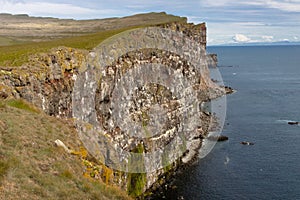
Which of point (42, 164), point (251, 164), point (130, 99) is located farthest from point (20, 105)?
point (251, 164)

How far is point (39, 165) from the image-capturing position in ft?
65.8

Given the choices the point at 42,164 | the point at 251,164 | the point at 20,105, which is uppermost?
the point at 20,105

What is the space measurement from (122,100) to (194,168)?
30343mm

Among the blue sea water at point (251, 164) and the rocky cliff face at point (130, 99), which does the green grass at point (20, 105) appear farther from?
the blue sea water at point (251, 164)

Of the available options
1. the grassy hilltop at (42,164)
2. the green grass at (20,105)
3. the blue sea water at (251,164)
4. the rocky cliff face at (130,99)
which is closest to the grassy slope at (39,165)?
the grassy hilltop at (42,164)

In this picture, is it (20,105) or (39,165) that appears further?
(20,105)

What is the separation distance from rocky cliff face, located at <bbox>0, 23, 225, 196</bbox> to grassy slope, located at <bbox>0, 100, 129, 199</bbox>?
6626 mm

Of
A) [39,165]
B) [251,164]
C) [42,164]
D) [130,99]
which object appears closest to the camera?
[39,165]

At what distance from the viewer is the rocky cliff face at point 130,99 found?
4062 centimetres

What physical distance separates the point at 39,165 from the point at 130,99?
49.9 metres

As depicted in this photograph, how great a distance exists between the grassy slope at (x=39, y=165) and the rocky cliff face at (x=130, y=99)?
663 cm

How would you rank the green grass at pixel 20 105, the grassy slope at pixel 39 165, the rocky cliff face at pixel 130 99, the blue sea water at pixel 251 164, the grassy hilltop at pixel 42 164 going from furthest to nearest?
the blue sea water at pixel 251 164
the rocky cliff face at pixel 130 99
the green grass at pixel 20 105
the grassy hilltop at pixel 42 164
the grassy slope at pixel 39 165

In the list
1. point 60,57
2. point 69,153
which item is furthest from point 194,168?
point 69,153

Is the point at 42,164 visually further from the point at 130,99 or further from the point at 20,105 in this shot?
the point at 130,99
